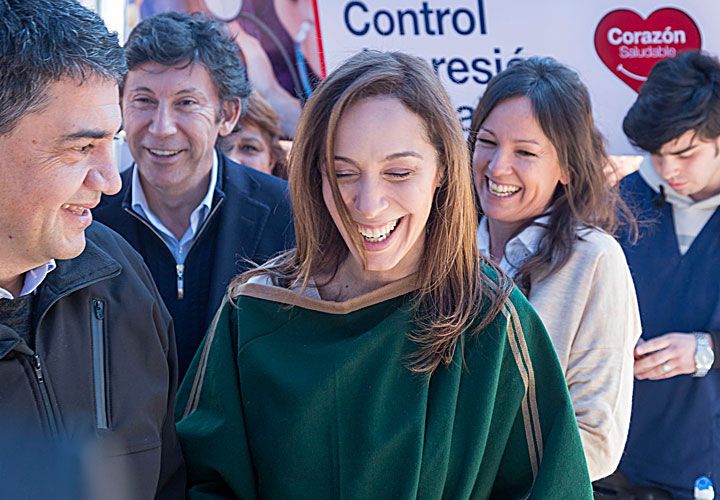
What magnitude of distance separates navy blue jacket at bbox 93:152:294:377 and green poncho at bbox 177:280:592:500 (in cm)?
76

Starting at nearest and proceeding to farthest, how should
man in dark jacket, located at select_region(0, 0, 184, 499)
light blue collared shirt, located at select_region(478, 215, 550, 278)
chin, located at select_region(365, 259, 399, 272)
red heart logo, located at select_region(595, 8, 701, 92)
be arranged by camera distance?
man in dark jacket, located at select_region(0, 0, 184, 499) < chin, located at select_region(365, 259, 399, 272) < light blue collared shirt, located at select_region(478, 215, 550, 278) < red heart logo, located at select_region(595, 8, 701, 92)

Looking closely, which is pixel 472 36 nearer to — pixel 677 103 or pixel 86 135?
pixel 677 103

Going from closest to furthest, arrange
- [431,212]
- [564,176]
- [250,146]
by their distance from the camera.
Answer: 1. [431,212]
2. [564,176]
3. [250,146]

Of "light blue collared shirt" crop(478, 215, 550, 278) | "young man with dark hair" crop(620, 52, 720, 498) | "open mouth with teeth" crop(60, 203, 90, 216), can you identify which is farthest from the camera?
"young man with dark hair" crop(620, 52, 720, 498)

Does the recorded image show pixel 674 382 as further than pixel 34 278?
Yes

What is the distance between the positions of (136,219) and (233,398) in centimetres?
109

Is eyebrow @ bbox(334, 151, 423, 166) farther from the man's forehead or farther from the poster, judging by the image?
the poster

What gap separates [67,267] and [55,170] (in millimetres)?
237

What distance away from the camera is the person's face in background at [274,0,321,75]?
456cm

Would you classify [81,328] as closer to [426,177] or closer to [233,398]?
[233,398]

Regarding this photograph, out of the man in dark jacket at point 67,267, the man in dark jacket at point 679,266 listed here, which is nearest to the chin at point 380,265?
the man in dark jacket at point 67,267

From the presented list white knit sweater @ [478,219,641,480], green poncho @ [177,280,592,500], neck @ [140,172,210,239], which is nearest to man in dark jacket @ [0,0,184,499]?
green poncho @ [177,280,592,500]

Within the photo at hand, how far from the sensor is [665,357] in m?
3.16

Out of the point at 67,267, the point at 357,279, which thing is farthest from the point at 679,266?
the point at 67,267
